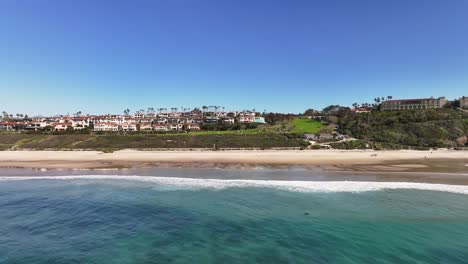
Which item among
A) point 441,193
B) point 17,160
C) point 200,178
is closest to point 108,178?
point 200,178

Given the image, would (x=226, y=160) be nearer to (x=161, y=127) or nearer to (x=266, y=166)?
(x=266, y=166)

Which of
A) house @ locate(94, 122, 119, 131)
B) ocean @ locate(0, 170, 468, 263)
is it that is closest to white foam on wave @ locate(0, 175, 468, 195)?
ocean @ locate(0, 170, 468, 263)

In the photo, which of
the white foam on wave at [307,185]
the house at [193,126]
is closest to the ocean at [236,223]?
the white foam on wave at [307,185]

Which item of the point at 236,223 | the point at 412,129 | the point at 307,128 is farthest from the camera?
the point at 307,128

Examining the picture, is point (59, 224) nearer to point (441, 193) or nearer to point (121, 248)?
point (121, 248)

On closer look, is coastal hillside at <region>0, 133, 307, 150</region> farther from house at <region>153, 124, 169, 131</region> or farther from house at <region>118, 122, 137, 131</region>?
house at <region>118, 122, 137, 131</region>

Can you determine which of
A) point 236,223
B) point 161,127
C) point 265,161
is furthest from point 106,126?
point 236,223

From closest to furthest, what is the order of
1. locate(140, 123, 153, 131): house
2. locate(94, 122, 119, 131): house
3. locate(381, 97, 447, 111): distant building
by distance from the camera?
locate(94, 122, 119, 131): house
locate(140, 123, 153, 131): house
locate(381, 97, 447, 111): distant building
